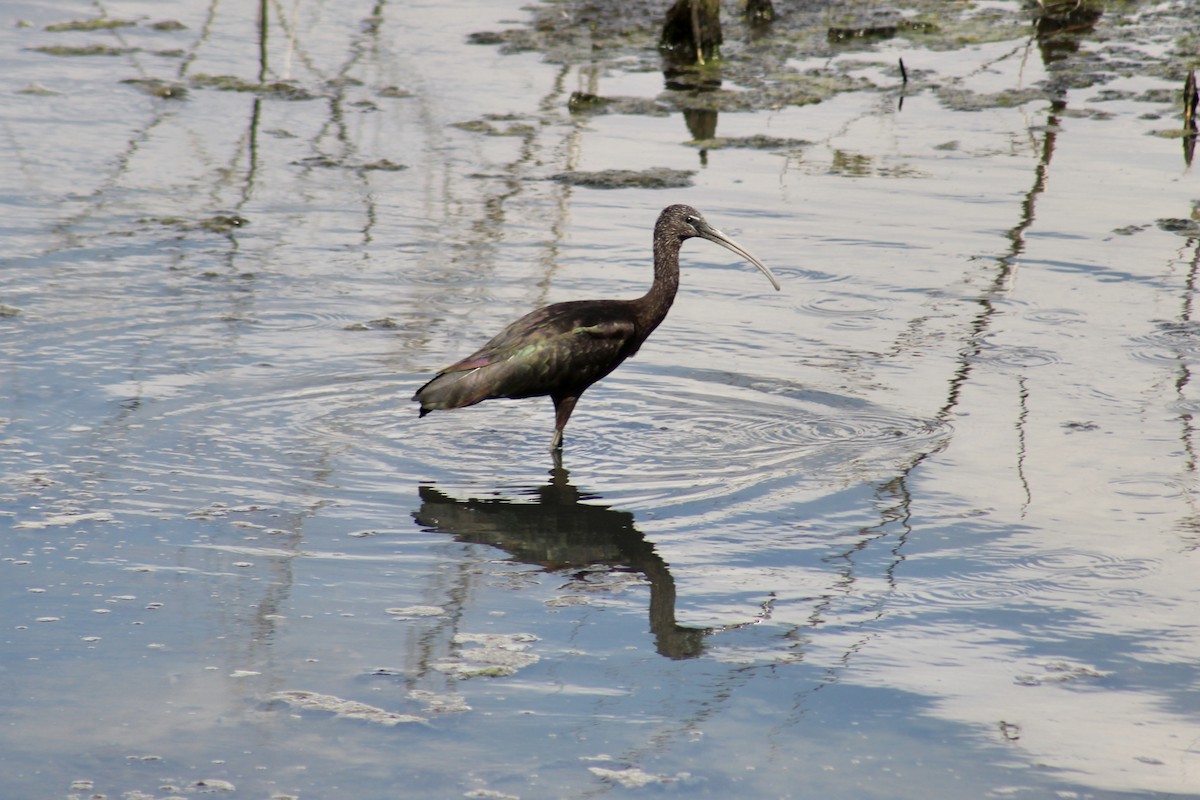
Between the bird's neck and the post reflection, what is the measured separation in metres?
1.20

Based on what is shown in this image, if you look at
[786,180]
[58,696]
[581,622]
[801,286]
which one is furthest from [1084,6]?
[58,696]

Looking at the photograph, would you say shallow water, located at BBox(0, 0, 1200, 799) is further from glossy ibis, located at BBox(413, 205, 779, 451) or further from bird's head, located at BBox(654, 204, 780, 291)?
bird's head, located at BBox(654, 204, 780, 291)

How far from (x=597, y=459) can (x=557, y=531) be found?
2.90ft

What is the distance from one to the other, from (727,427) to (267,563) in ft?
8.19

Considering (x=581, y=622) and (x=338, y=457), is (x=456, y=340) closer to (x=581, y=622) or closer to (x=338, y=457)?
(x=338, y=457)

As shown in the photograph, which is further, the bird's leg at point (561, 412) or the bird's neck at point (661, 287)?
the bird's neck at point (661, 287)

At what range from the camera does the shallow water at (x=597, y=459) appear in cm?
467

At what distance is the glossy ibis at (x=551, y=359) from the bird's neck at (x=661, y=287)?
0.02 metres

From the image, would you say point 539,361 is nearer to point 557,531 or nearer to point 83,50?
point 557,531

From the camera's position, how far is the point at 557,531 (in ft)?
20.8

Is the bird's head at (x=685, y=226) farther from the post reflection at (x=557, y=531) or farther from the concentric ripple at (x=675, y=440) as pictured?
the post reflection at (x=557, y=531)

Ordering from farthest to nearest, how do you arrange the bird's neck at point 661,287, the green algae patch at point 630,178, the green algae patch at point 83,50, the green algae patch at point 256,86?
the green algae patch at point 83,50 < the green algae patch at point 256,86 < the green algae patch at point 630,178 < the bird's neck at point 661,287

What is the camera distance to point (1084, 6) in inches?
657

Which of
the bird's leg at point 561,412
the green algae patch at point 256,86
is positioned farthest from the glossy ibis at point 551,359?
the green algae patch at point 256,86
